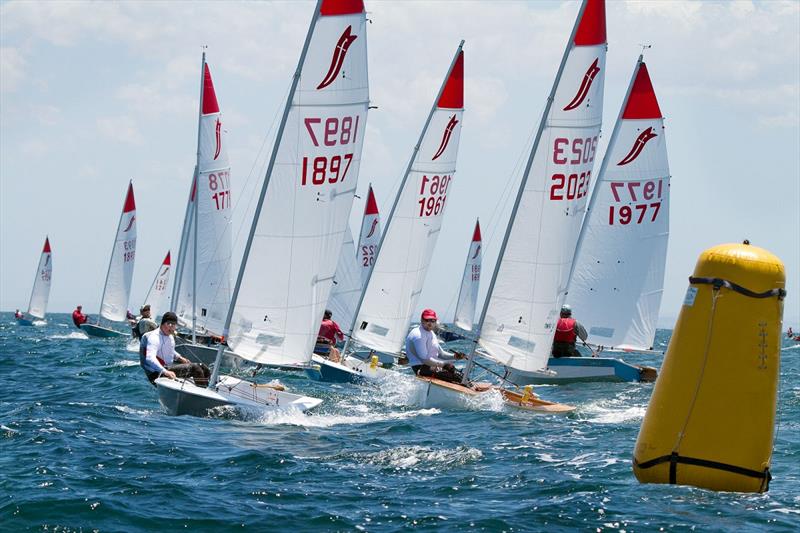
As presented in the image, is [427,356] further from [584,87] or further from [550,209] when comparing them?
[584,87]

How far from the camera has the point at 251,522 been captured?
28.7ft

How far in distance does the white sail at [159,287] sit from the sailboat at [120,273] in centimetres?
246

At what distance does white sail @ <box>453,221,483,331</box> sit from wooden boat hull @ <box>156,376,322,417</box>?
34908 mm

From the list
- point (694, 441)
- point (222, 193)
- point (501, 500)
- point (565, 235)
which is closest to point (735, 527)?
point (694, 441)

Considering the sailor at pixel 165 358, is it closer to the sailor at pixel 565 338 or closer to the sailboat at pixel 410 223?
the sailboat at pixel 410 223

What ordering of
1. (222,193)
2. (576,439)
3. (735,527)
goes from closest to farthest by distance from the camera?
(735,527), (576,439), (222,193)

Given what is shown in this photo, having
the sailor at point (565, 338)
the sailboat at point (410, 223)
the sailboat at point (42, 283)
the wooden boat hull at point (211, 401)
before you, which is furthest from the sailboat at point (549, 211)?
the sailboat at point (42, 283)

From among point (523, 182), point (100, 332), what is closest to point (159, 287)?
point (100, 332)

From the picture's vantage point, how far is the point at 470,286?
50.2m

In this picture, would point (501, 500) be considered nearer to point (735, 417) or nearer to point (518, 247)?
point (735, 417)

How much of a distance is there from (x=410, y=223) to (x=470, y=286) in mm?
26574

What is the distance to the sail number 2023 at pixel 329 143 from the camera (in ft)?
51.4

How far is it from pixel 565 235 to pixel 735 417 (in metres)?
9.42

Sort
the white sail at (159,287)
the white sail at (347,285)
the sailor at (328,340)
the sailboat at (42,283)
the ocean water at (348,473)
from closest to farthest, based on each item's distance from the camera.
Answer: the ocean water at (348,473) → the sailor at (328,340) → the white sail at (347,285) → the white sail at (159,287) → the sailboat at (42,283)
